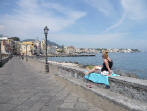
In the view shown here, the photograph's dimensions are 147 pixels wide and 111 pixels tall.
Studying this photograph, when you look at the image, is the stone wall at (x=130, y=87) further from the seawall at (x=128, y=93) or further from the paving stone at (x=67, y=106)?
the paving stone at (x=67, y=106)

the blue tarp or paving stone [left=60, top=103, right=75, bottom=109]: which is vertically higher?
the blue tarp

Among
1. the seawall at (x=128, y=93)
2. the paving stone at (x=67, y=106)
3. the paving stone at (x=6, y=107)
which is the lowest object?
the paving stone at (x=6, y=107)

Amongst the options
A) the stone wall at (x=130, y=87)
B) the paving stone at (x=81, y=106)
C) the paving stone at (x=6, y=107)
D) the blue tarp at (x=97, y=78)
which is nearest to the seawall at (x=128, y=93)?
the stone wall at (x=130, y=87)

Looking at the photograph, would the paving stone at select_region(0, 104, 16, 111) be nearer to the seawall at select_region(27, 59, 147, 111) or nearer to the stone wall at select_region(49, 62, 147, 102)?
the seawall at select_region(27, 59, 147, 111)

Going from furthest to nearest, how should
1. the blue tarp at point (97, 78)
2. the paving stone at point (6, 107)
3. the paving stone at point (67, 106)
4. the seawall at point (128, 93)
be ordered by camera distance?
the blue tarp at point (97, 78) < the paving stone at point (67, 106) < the paving stone at point (6, 107) < the seawall at point (128, 93)

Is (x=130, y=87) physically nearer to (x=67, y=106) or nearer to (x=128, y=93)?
(x=128, y=93)

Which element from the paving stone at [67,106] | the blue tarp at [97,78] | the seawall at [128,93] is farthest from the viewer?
the blue tarp at [97,78]

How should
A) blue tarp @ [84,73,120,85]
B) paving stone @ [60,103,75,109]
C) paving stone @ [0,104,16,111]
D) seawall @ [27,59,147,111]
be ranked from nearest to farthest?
1. seawall @ [27,59,147,111]
2. paving stone @ [0,104,16,111]
3. paving stone @ [60,103,75,109]
4. blue tarp @ [84,73,120,85]

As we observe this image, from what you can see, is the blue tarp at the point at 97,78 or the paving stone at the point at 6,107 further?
the blue tarp at the point at 97,78

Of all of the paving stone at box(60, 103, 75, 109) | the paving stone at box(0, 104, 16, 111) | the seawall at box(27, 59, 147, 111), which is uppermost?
the seawall at box(27, 59, 147, 111)

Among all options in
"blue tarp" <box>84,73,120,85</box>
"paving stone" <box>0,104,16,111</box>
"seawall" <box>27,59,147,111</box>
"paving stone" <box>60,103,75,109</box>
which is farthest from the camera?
"blue tarp" <box>84,73,120,85</box>

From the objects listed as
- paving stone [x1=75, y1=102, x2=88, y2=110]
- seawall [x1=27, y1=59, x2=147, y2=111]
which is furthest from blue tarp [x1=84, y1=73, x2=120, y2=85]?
paving stone [x1=75, y1=102, x2=88, y2=110]

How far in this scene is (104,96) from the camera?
4766 mm

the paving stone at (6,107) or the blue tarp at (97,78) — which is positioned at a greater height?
the blue tarp at (97,78)
